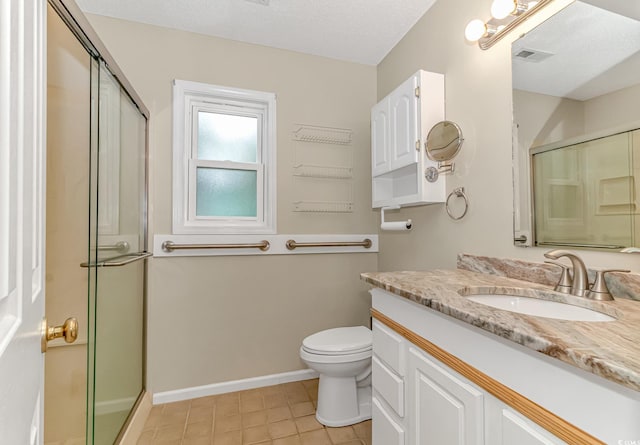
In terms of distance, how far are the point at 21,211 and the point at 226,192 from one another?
1777mm

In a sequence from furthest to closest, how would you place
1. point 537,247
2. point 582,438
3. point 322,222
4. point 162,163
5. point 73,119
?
point 322,222 < point 162,163 < point 537,247 < point 73,119 < point 582,438

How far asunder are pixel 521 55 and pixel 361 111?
1253 millimetres

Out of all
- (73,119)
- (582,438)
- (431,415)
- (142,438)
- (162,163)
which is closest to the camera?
(582,438)

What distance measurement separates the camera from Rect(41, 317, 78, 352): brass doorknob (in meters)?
0.57

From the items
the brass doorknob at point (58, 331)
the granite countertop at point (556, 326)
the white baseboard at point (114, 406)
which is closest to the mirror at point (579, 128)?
the granite countertop at point (556, 326)

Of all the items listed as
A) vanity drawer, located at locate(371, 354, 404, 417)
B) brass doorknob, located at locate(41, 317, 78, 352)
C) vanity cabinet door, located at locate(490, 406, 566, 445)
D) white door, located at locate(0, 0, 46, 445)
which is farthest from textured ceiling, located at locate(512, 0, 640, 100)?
brass doorknob, located at locate(41, 317, 78, 352)

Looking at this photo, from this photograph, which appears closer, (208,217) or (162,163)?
(162,163)

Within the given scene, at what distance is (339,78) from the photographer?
2355mm

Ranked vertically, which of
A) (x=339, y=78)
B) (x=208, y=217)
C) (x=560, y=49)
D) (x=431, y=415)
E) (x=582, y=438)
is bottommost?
(x=431, y=415)

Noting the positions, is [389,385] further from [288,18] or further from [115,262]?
[288,18]

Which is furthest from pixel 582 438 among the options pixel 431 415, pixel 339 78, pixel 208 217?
pixel 339 78

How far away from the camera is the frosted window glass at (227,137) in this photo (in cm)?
213

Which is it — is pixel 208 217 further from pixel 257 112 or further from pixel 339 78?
pixel 339 78

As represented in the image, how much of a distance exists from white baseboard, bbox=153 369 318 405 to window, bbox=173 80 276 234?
100cm
